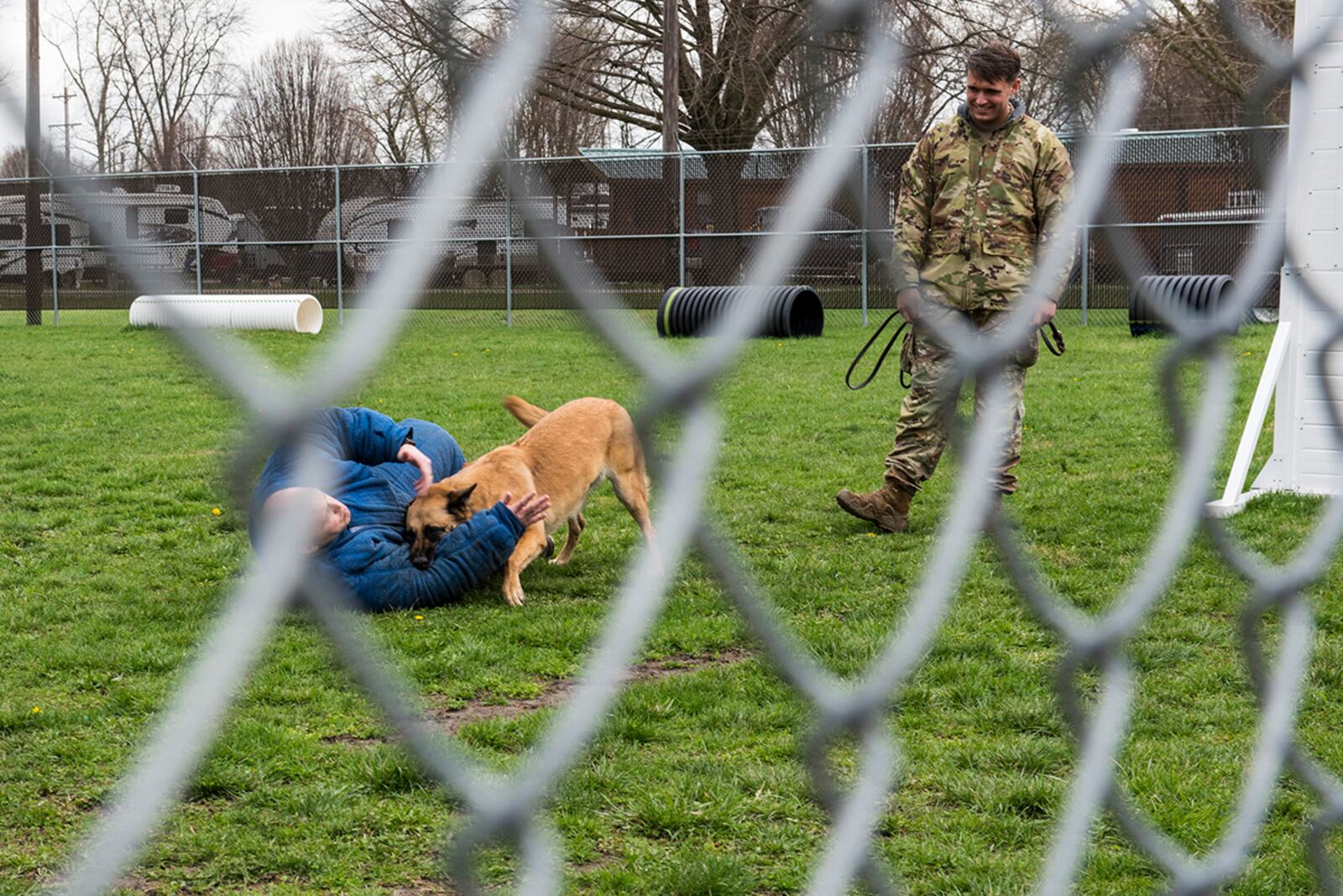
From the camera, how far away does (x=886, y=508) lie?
5.97 m

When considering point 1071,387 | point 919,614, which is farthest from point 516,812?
point 1071,387

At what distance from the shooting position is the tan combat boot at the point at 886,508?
5941 mm

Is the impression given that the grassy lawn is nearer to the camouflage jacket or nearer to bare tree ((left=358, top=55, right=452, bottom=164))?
bare tree ((left=358, top=55, right=452, bottom=164))

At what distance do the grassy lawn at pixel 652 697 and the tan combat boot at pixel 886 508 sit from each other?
0.11 meters

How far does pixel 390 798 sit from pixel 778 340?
40.3ft

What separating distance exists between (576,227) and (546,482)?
4.13m

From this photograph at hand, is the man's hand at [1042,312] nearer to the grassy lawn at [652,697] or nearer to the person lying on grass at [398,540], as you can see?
the grassy lawn at [652,697]

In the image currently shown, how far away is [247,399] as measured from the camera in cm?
64

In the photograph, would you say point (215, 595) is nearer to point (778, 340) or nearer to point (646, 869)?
point (646, 869)

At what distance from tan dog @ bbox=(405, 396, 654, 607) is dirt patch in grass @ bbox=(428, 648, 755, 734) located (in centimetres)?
66

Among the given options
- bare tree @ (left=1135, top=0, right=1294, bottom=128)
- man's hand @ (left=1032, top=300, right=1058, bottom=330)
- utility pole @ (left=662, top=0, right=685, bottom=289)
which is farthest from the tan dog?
utility pole @ (left=662, top=0, right=685, bottom=289)

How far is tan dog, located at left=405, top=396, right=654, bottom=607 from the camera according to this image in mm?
4832

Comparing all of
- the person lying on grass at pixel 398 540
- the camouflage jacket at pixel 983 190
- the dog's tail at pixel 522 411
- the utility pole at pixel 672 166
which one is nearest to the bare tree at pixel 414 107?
the person lying on grass at pixel 398 540

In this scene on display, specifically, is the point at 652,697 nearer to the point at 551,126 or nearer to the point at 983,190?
the point at 983,190
